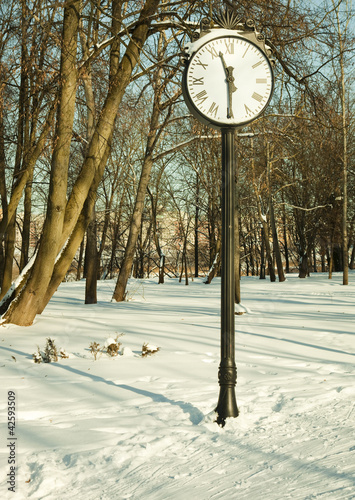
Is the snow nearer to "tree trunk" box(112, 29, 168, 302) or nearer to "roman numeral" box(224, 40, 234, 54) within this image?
"roman numeral" box(224, 40, 234, 54)

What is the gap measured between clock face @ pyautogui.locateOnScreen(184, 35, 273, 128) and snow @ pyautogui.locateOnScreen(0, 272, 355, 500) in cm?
227

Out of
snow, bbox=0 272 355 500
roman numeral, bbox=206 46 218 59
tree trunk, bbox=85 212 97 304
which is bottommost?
snow, bbox=0 272 355 500

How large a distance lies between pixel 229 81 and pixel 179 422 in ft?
8.48

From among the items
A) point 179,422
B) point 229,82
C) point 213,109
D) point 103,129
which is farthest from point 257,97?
point 103,129

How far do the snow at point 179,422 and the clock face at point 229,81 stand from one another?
2274 mm

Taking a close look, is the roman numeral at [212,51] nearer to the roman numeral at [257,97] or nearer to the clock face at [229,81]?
the clock face at [229,81]

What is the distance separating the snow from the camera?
2701 mm

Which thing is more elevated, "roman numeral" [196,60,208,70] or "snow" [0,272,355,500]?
"roman numeral" [196,60,208,70]

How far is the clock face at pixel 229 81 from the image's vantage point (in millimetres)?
3834

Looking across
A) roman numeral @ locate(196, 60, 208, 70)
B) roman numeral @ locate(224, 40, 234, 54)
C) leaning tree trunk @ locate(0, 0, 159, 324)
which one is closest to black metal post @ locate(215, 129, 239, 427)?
roman numeral @ locate(196, 60, 208, 70)

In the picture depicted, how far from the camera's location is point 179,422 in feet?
12.2

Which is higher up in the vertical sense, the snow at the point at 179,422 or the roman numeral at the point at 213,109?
the roman numeral at the point at 213,109

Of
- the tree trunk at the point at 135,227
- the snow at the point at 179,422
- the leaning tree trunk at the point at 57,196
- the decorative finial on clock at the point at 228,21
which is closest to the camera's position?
the snow at the point at 179,422

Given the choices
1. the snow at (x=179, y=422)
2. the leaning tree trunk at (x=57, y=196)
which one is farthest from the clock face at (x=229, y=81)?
the leaning tree trunk at (x=57, y=196)
